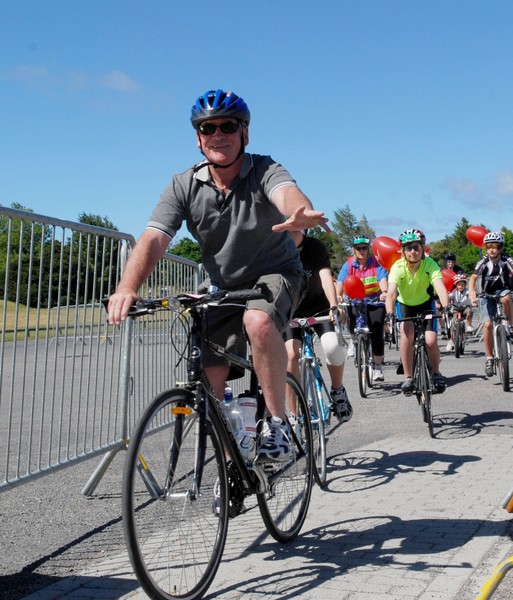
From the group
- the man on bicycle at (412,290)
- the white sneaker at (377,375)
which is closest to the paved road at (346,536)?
the man on bicycle at (412,290)

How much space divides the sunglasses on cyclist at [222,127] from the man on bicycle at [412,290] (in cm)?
560

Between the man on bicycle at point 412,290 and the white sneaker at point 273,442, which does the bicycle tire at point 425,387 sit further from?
the white sneaker at point 273,442

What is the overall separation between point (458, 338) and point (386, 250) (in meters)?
2.32

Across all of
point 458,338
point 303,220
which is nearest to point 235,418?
point 303,220

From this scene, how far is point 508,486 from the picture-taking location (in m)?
6.23

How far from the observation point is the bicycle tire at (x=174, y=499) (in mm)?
3744

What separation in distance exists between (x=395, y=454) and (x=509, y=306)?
634cm

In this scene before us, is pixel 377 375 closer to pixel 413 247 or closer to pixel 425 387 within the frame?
pixel 413 247

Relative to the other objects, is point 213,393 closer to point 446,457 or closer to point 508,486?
point 508,486

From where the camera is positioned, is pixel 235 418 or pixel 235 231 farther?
pixel 235 231

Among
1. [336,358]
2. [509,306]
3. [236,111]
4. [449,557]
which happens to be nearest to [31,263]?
[236,111]

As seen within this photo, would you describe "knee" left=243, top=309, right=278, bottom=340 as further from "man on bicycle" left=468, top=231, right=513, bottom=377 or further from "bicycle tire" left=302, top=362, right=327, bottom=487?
"man on bicycle" left=468, top=231, right=513, bottom=377

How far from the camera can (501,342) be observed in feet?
42.8

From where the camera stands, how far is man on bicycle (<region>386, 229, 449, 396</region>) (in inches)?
398
